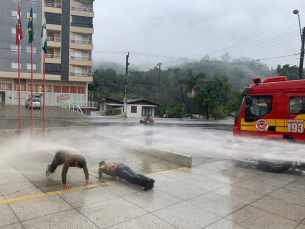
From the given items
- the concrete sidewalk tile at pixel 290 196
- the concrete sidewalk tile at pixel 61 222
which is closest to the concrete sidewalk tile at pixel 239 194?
the concrete sidewalk tile at pixel 290 196

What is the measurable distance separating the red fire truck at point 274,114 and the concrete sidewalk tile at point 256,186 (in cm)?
152

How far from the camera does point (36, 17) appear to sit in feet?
143

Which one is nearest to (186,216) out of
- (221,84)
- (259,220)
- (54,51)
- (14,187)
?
(259,220)

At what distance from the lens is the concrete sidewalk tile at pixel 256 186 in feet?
19.3

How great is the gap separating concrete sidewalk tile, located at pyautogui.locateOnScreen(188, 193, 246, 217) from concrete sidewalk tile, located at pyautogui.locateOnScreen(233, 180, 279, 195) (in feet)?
3.60

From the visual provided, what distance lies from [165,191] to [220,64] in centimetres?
8765

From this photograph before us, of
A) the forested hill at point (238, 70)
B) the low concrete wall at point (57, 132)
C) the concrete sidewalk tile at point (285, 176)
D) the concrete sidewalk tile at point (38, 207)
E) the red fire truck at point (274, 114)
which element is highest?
the forested hill at point (238, 70)

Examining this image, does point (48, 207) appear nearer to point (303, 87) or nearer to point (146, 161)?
point (146, 161)

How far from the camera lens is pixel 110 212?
4289mm

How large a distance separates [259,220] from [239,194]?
1.23 meters

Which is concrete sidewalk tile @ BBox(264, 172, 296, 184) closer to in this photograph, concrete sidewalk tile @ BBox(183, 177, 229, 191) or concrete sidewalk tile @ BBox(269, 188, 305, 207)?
concrete sidewalk tile @ BBox(269, 188, 305, 207)

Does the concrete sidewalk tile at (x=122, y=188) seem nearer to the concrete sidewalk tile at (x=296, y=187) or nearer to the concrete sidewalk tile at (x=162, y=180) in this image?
the concrete sidewalk tile at (x=162, y=180)

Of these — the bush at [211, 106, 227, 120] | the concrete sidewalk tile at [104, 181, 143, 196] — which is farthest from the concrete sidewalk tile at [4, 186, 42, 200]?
the bush at [211, 106, 227, 120]

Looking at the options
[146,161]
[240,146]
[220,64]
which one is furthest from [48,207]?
[220,64]
